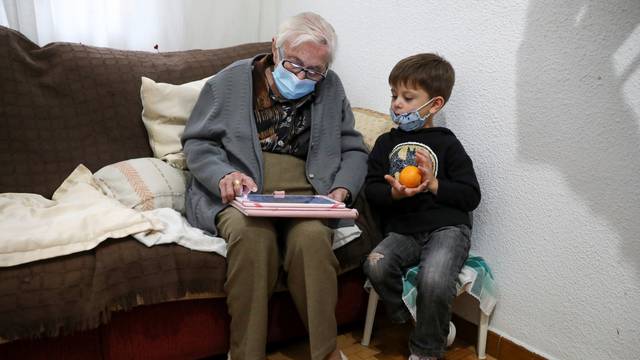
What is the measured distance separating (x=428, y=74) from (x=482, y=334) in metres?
0.79

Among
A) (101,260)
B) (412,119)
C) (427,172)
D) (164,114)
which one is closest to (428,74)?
(412,119)

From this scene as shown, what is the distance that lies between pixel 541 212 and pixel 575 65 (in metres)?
0.40

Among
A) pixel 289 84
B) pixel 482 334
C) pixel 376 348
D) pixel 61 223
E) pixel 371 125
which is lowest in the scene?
pixel 376 348

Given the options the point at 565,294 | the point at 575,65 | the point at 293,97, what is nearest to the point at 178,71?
the point at 293,97

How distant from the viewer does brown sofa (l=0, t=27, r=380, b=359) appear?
3.42ft

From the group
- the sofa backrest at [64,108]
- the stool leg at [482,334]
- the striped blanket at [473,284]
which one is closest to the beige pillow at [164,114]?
the sofa backrest at [64,108]

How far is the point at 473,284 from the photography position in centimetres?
136

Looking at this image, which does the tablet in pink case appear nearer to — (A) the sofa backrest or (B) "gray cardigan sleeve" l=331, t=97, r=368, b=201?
(B) "gray cardigan sleeve" l=331, t=97, r=368, b=201

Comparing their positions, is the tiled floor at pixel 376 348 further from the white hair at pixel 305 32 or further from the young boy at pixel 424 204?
the white hair at pixel 305 32

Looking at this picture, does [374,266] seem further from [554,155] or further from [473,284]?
[554,155]

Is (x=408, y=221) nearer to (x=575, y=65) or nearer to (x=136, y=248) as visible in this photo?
(x=575, y=65)

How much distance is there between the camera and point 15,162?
4.68 ft

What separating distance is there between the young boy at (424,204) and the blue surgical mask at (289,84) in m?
0.26

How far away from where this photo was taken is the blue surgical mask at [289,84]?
1410mm
